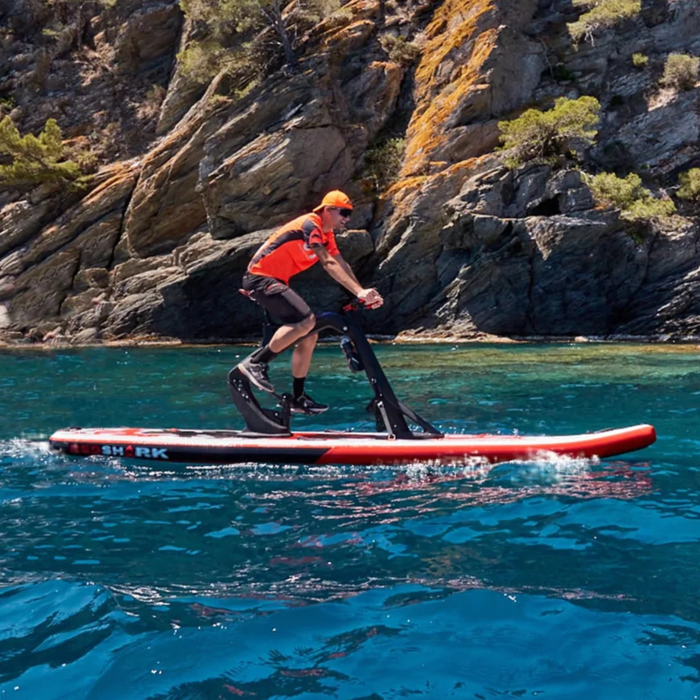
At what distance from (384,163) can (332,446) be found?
79.7 feet

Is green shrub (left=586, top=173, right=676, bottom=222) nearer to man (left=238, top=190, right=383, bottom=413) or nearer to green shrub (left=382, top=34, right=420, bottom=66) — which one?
green shrub (left=382, top=34, right=420, bottom=66)

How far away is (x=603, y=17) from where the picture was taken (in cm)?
3161

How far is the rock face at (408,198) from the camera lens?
2527 cm

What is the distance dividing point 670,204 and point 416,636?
2597 centimetres

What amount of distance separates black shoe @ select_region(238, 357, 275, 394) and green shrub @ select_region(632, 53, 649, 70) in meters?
29.5

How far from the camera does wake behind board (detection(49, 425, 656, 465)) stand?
6668 mm

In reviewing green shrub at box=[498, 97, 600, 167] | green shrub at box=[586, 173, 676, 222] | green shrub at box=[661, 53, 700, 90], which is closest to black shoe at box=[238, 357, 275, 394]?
green shrub at box=[586, 173, 676, 222]

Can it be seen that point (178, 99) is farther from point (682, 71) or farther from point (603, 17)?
point (682, 71)

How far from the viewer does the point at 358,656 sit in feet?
10.5

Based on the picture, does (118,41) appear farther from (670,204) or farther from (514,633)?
(514,633)

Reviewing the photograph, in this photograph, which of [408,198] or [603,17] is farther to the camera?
[603,17]

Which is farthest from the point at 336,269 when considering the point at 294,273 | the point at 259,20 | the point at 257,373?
the point at 259,20

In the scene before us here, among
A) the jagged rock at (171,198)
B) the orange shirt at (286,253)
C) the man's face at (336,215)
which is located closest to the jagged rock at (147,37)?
the jagged rock at (171,198)

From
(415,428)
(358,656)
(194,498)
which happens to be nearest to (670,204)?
(415,428)
